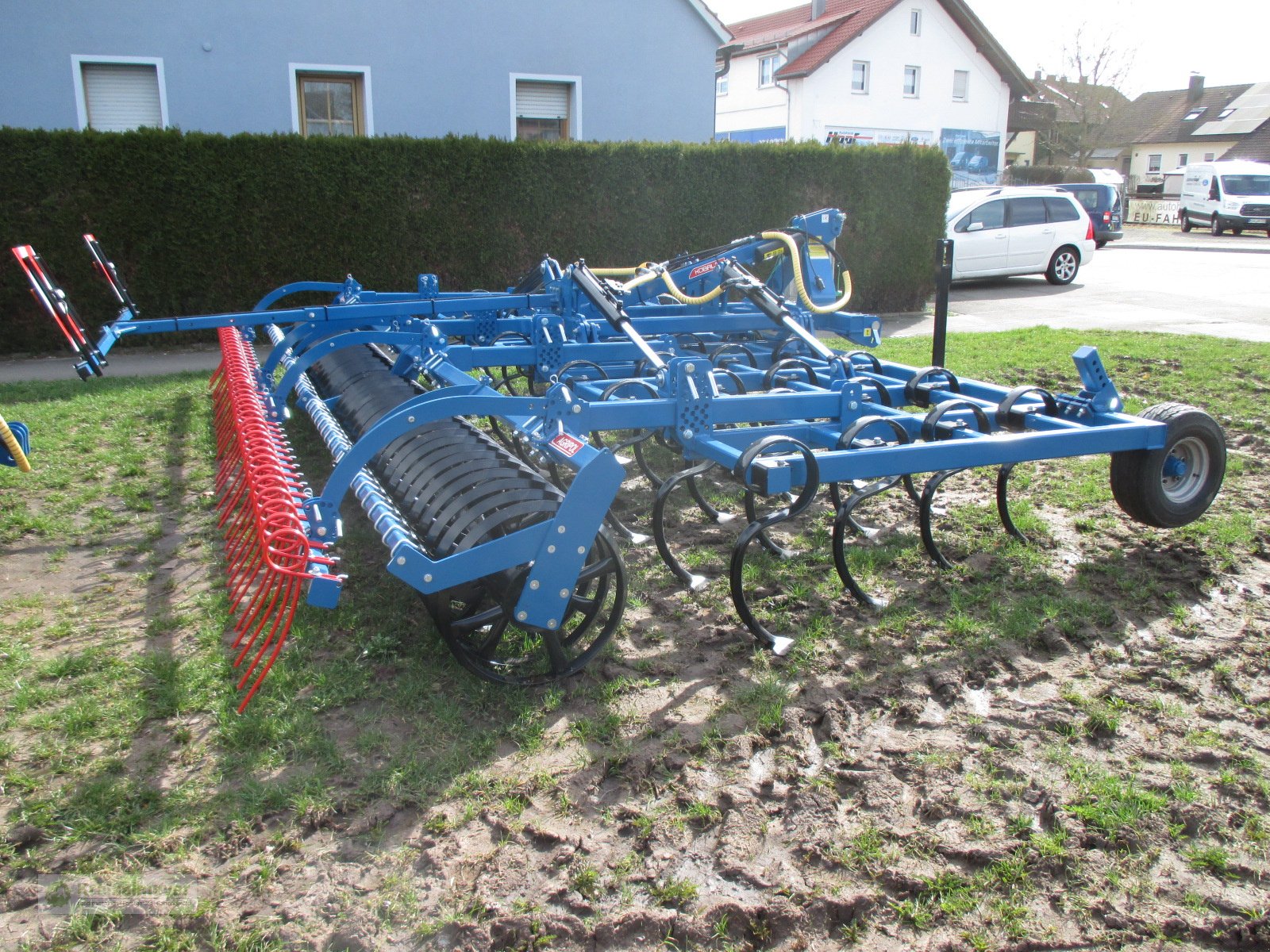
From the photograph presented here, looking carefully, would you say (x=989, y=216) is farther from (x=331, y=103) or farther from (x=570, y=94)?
(x=331, y=103)

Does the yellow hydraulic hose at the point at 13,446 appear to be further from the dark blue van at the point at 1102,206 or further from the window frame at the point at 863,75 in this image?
the window frame at the point at 863,75

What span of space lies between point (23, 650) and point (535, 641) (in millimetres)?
1851

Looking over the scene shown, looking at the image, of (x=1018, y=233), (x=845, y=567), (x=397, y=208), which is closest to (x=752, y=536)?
(x=845, y=567)

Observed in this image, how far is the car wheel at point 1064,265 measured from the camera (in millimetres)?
15867

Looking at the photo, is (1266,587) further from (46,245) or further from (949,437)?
(46,245)

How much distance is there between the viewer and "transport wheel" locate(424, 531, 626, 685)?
3.27 metres

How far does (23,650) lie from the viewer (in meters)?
3.57

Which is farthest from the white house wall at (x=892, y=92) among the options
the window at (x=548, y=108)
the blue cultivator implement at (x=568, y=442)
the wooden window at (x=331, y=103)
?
→ the blue cultivator implement at (x=568, y=442)

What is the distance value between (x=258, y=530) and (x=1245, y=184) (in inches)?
1325

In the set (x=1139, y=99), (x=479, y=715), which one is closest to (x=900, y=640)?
(x=479, y=715)

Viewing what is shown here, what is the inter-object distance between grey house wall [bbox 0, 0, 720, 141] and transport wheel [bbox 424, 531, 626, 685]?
10.6m

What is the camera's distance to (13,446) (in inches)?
148

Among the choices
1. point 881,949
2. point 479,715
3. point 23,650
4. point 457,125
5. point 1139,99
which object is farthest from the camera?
point 1139,99

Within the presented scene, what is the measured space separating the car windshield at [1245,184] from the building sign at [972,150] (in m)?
7.20
